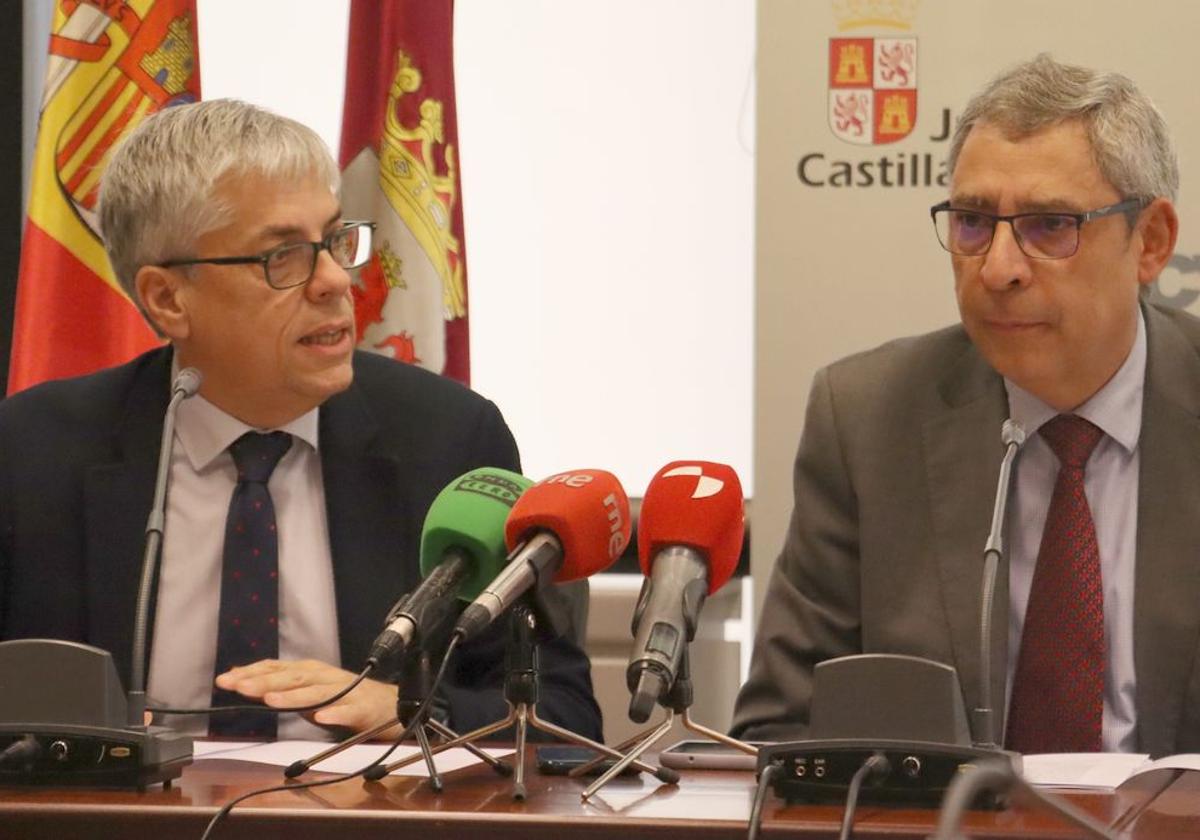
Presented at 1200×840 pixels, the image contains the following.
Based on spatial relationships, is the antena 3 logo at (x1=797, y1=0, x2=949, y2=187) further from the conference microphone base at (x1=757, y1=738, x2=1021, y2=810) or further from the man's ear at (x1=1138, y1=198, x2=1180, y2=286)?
the conference microphone base at (x1=757, y1=738, x2=1021, y2=810)

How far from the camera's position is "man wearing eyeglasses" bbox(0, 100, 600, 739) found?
8.70 feet

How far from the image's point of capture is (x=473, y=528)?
5.80 feet

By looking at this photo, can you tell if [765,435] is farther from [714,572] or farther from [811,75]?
→ [714,572]

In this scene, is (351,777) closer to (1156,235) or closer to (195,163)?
(195,163)

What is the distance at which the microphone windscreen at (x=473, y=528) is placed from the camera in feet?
5.82

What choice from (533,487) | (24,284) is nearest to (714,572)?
(533,487)

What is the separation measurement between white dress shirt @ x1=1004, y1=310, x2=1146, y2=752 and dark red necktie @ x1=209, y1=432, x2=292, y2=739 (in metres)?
1.15

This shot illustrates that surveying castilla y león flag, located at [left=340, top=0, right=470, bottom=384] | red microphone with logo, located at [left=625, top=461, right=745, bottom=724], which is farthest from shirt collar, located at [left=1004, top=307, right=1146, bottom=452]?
castilla y león flag, located at [left=340, top=0, right=470, bottom=384]

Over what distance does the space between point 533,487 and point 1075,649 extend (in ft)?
3.26

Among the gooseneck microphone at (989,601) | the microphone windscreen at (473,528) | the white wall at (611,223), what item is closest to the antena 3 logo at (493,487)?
the microphone windscreen at (473,528)

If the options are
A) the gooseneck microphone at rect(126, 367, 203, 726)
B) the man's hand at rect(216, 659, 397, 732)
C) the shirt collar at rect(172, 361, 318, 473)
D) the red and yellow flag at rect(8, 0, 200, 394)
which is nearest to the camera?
the gooseneck microphone at rect(126, 367, 203, 726)

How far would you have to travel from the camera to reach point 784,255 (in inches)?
151

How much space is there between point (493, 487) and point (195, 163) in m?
1.15

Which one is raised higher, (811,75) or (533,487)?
(811,75)
